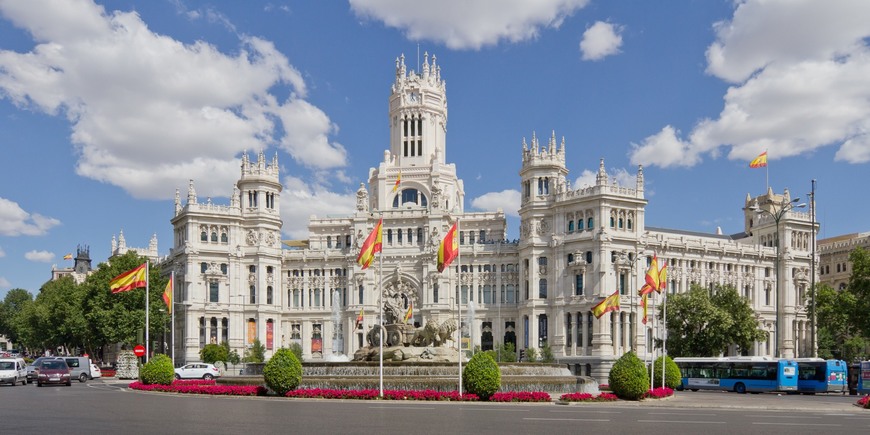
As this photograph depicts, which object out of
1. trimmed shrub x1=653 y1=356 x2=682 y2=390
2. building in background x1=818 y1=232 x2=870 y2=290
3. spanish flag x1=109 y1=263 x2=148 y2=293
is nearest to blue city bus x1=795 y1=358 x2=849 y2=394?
trimmed shrub x1=653 y1=356 x2=682 y2=390

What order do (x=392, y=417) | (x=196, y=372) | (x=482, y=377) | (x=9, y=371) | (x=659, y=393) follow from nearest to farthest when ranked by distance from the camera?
(x=392, y=417)
(x=482, y=377)
(x=659, y=393)
(x=9, y=371)
(x=196, y=372)

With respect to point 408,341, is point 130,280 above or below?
above

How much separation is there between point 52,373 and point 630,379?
133ft

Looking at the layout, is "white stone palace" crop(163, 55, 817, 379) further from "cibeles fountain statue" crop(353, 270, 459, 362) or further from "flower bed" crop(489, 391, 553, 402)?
"flower bed" crop(489, 391, 553, 402)

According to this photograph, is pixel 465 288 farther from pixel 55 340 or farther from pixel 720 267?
pixel 55 340

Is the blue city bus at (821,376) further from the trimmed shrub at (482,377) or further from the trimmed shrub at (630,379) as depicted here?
the trimmed shrub at (482,377)

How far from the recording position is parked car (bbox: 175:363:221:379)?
238ft

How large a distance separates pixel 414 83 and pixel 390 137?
898 centimetres

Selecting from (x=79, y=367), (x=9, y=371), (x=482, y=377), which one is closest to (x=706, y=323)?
(x=482, y=377)

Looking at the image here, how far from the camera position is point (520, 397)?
4247 cm

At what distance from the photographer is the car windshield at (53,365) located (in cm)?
6150

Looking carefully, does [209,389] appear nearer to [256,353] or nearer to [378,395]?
[378,395]

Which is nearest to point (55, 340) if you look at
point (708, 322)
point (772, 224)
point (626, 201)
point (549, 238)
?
point (549, 238)

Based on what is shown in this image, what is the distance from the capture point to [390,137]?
132 m
